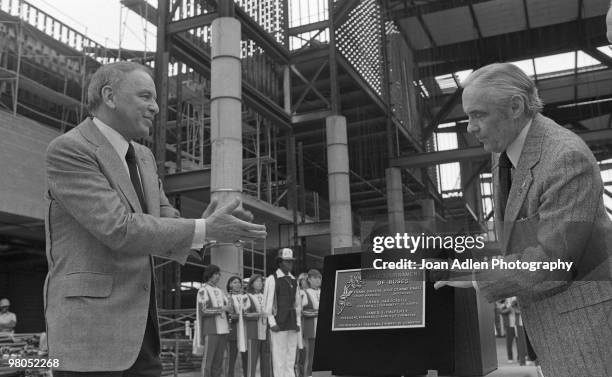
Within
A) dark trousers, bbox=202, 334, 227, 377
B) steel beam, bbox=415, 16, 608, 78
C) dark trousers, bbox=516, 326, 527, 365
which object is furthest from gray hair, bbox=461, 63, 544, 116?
steel beam, bbox=415, 16, 608, 78

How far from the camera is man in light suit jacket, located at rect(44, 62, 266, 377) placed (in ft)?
6.20

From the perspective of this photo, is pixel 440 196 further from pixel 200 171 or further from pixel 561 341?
pixel 561 341

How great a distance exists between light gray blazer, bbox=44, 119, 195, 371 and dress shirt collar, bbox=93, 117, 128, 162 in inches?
4.0

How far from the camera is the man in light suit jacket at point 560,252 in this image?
4.86ft

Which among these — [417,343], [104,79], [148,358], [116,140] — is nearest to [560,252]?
[417,343]

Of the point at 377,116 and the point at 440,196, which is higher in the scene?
the point at 377,116

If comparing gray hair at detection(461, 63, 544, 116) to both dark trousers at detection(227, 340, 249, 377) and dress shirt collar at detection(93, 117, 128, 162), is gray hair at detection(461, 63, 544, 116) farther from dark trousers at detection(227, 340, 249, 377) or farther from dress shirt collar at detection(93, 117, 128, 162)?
dark trousers at detection(227, 340, 249, 377)

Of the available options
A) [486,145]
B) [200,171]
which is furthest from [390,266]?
[200,171]

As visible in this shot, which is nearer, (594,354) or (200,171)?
(594,354)

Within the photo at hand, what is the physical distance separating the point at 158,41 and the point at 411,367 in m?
12.9

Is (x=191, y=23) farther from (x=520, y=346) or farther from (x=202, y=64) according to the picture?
(x=520, y=346)

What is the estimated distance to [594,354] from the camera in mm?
1466

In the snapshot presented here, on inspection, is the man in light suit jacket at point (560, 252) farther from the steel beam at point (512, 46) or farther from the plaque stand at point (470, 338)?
the steel beam at point (512, 46)

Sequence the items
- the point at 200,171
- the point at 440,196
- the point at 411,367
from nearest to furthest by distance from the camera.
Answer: the point at 411,367 → the point at 200,171 → the point at 440,196
